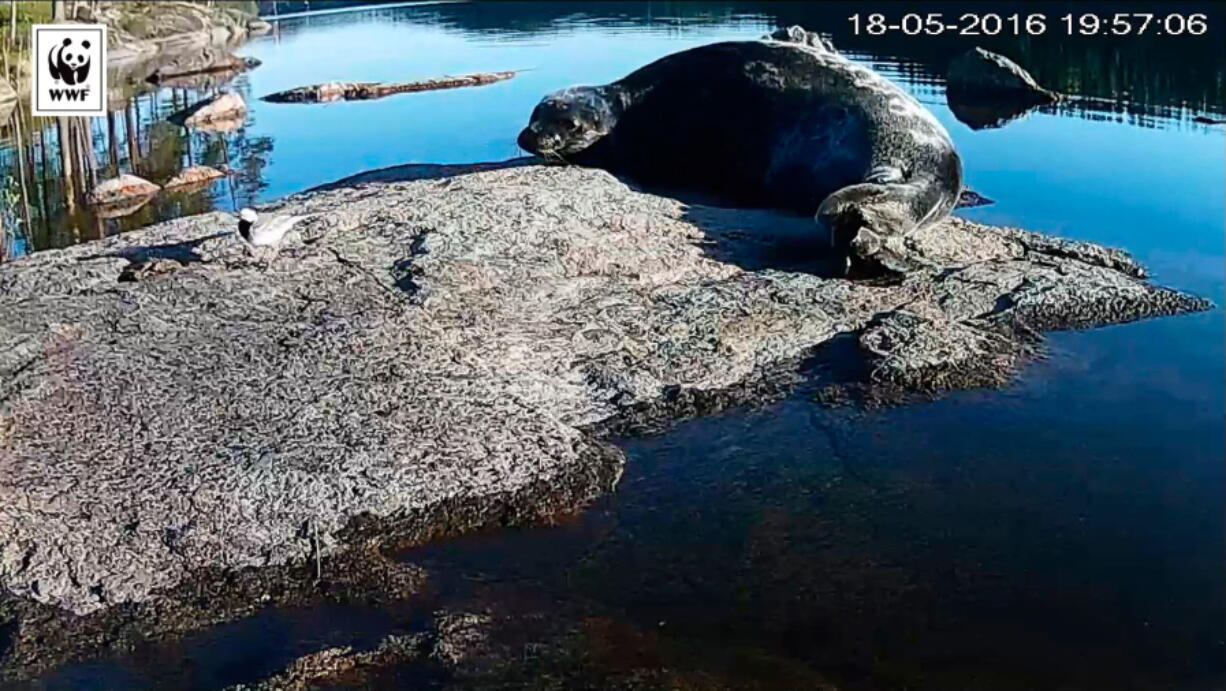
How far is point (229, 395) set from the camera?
536 cm

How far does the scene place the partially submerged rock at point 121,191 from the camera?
40.8 feet

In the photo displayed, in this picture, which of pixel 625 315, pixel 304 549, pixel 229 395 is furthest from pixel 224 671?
pixel 625 315

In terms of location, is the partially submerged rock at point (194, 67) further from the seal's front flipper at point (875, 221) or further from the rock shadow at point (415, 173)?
the seal's front flipper at point (875, 221)

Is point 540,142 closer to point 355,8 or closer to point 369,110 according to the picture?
point 369,110

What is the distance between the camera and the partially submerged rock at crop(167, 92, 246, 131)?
18.4 meters

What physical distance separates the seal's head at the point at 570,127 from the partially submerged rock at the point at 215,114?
8552 millimetres

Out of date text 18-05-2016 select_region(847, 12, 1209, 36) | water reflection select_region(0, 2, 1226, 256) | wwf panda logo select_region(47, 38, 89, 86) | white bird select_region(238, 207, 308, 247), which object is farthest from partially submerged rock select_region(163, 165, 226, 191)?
date text 18-05-2016 select_region(847, 12, 1209, 36)

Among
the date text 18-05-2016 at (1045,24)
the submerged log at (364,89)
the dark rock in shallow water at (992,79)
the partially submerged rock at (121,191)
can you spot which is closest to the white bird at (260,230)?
the partially submerged rock at (121,191)

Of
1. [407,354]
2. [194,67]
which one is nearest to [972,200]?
[407,354]

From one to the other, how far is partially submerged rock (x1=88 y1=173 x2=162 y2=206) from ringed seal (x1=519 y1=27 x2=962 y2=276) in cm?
444

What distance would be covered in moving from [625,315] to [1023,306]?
2198 millimetres

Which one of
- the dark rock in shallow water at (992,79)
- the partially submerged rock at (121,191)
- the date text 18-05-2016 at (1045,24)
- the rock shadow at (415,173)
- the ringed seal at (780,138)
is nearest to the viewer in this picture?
the ringed seal at (780,138)

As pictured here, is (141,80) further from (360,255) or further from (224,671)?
(224,671)

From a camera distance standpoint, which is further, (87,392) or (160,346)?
(160,346)
